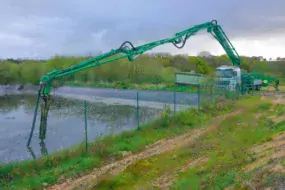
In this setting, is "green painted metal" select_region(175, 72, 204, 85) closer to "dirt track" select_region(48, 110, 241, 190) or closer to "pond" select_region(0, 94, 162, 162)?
"pond" select_region(0, 94, 162, 162)

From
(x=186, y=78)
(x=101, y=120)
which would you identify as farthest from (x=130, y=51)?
(x=186, y=78)

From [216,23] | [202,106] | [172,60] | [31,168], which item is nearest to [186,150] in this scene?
[31,168]

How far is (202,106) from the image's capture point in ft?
62.1

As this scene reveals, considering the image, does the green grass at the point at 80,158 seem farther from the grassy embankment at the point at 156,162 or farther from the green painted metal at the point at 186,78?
the green painted metal at the point at 186,78

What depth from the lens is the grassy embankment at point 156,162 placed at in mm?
7992

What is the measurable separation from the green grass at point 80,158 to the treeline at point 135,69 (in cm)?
2121

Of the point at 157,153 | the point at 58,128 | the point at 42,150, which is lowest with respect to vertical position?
the point at 42,150

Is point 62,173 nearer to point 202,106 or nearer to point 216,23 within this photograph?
point 202,106

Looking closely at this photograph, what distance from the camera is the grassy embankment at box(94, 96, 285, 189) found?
6746 millimetres

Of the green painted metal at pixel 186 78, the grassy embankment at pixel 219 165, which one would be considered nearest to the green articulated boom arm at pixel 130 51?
the grassy embankment at pixel 219 165

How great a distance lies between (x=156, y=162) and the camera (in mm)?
9930

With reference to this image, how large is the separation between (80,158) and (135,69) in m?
35.5

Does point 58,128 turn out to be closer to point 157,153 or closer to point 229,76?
point 157,153

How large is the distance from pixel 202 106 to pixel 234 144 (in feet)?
32.2
